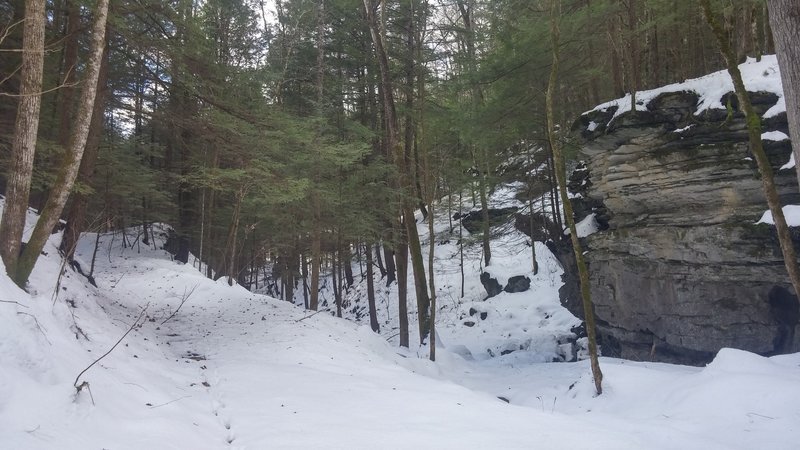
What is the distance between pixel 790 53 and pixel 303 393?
6.28 metres

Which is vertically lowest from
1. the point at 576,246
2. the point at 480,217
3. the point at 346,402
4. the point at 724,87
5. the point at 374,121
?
the point at 346,402

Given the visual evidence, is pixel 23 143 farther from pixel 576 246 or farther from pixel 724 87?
pixel 724 87

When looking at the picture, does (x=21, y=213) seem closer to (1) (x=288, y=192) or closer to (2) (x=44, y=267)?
(2) (x=44, y=267)

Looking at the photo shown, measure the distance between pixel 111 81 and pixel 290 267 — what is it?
10115mm

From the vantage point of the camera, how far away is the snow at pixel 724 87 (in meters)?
9.15

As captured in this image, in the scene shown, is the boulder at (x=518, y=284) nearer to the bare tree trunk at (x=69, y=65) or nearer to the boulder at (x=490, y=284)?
the boulder at (x=490, y=284)

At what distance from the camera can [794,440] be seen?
4.51 meters

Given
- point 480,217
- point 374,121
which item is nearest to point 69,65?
point 374,121

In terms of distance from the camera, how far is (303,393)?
5977 mm

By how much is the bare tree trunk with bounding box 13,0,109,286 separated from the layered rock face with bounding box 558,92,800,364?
10.8m

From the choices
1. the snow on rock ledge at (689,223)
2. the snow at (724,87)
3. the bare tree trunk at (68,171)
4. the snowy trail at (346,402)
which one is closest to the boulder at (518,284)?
the snow on rock ledge at (689,223)

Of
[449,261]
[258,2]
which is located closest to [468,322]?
[449,261]

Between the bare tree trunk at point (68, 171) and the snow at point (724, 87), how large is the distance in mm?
10895

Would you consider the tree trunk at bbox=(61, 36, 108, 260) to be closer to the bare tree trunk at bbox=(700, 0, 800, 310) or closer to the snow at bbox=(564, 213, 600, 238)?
the bare tree trunk at bbox=(700, 0, 800, 310)
